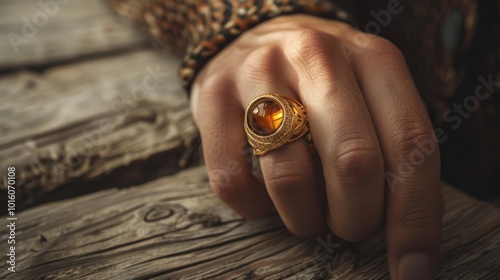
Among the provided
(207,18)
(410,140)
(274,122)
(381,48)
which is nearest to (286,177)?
(274,122)

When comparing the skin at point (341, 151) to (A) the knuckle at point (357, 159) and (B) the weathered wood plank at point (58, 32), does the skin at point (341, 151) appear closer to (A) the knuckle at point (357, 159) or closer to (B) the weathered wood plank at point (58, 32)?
(A) the knuckle at point (357, 159)

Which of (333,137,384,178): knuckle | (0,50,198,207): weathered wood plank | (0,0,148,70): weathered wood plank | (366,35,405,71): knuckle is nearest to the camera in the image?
(333,137,384,178): knuckle

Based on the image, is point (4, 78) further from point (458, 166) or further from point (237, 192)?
point (458, 166)

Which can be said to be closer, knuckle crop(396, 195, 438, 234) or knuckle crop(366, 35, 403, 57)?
knuckle crop(396, 195, 438, 234)

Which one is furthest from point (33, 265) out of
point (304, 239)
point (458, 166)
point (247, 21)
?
point (458, 166)

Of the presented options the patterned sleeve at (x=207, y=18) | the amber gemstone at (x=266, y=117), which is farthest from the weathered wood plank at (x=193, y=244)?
the patterned sleeve at (x=207, y=18)

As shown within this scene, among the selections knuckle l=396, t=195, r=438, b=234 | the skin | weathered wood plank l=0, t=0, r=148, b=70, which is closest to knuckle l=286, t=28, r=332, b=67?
the skin

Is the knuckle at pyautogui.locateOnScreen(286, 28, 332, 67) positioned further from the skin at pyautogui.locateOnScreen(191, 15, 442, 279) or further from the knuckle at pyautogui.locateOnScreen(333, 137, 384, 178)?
the knuckle at pyautogui.locateOnScreen(333, 137, 384, 178)
